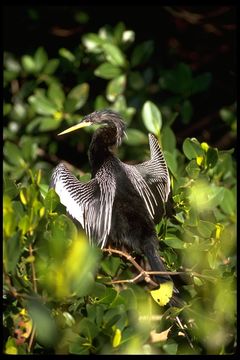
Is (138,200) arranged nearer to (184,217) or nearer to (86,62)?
(184,217)

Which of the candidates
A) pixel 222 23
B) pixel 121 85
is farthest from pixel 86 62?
pixel 222 23

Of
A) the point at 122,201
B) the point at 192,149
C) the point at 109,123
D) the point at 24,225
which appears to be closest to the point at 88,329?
the point at 24,225

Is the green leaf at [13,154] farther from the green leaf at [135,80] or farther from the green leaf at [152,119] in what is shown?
the green leaf at [152,119]

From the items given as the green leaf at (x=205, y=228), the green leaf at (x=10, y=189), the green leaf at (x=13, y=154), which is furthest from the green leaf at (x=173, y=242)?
the green leaf at (x=13, y=154)

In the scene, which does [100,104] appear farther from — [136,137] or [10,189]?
[10,189]

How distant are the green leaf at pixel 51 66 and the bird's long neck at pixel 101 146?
0.99 metres

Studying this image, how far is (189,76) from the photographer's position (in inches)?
157

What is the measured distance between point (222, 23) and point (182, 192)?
245 centimetres

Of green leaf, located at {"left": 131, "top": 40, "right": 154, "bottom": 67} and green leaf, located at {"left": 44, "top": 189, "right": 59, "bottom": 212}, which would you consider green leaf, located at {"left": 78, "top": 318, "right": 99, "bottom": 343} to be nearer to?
green leaf, located at {"left": 44, "top": 189, "right": 59, "bottom": 212}

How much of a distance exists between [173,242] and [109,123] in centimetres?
96

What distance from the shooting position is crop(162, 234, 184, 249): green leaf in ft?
7.85

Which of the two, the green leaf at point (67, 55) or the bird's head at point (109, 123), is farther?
the green leaf at point (67, 55)

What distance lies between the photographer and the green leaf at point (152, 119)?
3002 millimetres

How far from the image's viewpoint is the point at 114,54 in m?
3.90
